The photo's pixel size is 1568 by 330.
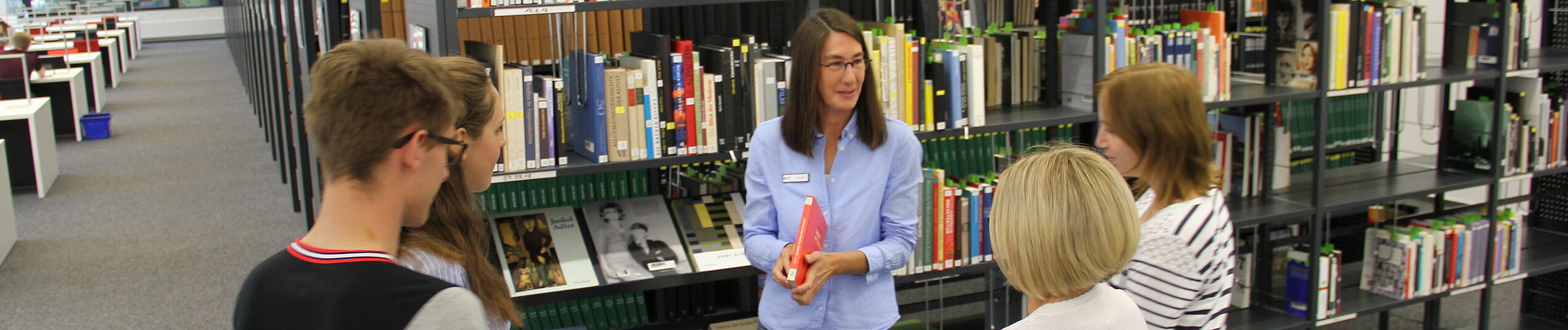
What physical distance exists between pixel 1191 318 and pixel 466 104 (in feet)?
4.24

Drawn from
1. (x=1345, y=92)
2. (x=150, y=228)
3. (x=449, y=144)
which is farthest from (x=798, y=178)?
(x=150, y=228)

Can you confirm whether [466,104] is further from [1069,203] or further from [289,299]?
[1069,203]

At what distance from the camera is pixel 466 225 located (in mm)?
1279

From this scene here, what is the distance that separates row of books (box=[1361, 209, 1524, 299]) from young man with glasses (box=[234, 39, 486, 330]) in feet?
11.2

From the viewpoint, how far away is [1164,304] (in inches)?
74.1

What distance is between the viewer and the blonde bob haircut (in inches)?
54.7

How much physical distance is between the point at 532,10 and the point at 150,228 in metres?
5.06

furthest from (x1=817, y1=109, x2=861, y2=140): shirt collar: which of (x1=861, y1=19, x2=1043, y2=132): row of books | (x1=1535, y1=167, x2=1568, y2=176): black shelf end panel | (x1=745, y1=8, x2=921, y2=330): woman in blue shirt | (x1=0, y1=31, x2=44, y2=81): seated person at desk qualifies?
(x1=0, y1=31, x2=44, y2=81): seated person at desk

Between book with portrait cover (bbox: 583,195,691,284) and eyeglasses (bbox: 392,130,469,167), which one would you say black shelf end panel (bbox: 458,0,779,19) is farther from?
eyeglasses (bbox: 392,130,469,167)

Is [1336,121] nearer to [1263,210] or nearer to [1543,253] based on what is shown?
[1543,253]

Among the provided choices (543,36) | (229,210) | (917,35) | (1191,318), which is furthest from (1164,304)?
(229,210)

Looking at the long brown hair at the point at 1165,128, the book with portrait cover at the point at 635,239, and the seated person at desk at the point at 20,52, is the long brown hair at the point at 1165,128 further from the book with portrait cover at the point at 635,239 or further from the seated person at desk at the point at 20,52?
the seated person at desk at the point at 20,52

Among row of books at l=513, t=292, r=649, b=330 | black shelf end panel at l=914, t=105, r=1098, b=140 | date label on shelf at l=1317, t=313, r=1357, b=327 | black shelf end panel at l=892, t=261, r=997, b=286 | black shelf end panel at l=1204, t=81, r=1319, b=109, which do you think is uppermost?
black shelf end panel at l=1204, t=81, r=1319, b=109

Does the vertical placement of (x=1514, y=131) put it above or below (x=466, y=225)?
below
